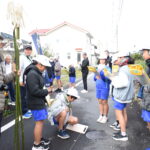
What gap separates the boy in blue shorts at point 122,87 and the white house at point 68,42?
22426 millimetres

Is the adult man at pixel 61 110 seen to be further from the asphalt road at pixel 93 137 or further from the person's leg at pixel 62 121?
the asphalt road at pixel 93 137

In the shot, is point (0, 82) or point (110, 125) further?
point (110, 125)

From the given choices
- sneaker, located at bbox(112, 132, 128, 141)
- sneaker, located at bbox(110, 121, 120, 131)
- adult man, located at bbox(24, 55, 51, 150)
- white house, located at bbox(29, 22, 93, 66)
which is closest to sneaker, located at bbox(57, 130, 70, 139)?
adult man, located at bbox(24, 55, 51, 150)

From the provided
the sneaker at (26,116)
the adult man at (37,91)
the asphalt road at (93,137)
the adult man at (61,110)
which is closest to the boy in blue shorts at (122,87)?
the asphalt road at (93,137)

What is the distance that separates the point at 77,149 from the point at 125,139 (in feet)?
3.39

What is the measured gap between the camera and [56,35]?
87.1 feet

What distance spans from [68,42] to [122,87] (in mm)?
23808

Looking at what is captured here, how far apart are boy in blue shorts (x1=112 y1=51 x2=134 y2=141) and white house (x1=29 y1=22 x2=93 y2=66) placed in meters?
22.4

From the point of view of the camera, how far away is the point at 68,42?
85.8 feet

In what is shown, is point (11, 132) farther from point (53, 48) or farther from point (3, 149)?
point (53, 48)

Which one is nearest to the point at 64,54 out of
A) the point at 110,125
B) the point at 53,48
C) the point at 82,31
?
the point at 53,48

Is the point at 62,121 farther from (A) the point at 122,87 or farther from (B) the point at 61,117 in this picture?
(A) the point at 122,87

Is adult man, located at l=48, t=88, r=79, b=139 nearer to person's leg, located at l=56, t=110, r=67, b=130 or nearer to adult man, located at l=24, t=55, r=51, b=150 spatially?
person's leg, located at l=56, t=110, r=67, b=130

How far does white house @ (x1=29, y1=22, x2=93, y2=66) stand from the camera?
84.7 ft
